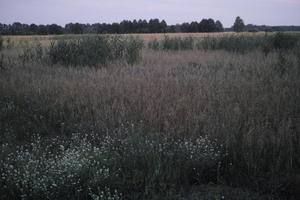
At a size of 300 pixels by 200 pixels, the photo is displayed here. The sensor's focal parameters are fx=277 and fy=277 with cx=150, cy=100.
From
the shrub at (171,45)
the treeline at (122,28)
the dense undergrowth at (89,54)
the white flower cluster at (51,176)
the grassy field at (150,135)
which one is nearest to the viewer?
the white flower cluster at (51,176)

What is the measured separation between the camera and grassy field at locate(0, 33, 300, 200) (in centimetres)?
371

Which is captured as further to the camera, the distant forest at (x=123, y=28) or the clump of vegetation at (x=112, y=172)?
the distant forest at (x=123, y=28)

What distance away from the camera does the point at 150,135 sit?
197 inches

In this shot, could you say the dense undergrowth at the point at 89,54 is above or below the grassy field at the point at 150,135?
above

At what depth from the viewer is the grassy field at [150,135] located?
3705 mm

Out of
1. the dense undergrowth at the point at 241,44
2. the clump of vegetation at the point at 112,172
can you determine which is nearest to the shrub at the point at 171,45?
the dense undergrowth at the point at 241,44

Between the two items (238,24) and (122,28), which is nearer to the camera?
(122,28)

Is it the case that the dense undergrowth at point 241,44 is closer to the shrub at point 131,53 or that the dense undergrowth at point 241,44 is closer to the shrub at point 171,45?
the shrub at point 171,45

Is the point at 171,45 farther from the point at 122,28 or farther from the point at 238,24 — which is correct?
the point at 238,24

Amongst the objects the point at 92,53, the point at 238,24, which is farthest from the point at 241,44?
the point at 238,24

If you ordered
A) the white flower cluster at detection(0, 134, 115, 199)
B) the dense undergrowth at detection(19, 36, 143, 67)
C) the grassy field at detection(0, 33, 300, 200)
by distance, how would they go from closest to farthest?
the white flower cluster at detection(0, 134, 115, 199)
the grassy field at detection(0, 33, 300, 200)
the dense undergrowth at detection(19, 36, 143, 67)

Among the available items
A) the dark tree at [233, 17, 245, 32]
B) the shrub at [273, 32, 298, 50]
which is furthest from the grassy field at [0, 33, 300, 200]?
the dark tree at [233, 17, 245, 32]

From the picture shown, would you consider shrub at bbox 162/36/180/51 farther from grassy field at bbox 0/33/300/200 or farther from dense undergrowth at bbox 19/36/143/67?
grassy field at bbox 0/33/300/200

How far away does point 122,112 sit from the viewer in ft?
20.1
